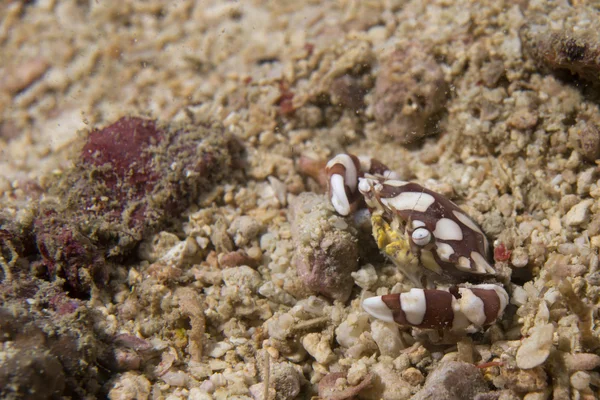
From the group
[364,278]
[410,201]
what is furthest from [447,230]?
[364,278]

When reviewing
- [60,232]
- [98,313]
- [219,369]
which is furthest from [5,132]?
[219,369]

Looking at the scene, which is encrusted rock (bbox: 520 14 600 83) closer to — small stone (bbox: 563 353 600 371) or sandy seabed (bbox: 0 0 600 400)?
sandy seabed (bbox: 0 0 600 400)

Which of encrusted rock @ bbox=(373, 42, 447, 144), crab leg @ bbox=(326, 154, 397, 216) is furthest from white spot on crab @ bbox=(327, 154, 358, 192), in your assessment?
encrusted rock @ bbox=(373, 42, 447, 144)

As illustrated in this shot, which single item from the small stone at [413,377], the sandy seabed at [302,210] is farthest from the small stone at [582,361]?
the small stone at [413,377]

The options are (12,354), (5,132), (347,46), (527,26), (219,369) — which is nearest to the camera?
(12,354)

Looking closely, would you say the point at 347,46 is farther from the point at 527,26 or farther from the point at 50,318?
the point at 50,318

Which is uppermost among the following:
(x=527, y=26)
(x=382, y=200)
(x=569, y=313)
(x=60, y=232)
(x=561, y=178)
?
(x=527, y=26)
